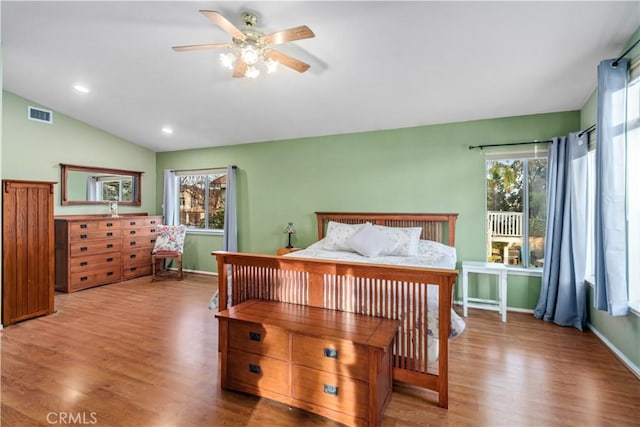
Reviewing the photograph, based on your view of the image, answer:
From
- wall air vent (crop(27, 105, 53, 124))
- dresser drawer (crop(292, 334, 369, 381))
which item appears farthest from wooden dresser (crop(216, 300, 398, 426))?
wall air vent (crop(27, 105, 53, 124))

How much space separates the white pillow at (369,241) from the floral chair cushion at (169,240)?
333 centimetres

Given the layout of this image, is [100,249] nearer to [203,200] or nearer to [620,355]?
[203,200]

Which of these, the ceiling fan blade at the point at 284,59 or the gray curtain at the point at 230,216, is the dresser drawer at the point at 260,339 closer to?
the ceiling fan blade at the point at 284,59

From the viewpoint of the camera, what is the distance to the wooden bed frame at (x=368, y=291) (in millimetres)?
2010

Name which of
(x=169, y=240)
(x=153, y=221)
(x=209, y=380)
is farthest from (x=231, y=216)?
(x=209, y=380)

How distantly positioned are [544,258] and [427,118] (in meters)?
2.20

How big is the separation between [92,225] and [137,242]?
33.5 inches

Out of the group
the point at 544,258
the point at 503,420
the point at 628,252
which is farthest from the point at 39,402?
the point at 544,258

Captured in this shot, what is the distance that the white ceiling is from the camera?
7.78ft

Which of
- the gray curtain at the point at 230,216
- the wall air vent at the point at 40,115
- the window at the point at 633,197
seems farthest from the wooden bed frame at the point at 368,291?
the wall air vent at the point at 40,115

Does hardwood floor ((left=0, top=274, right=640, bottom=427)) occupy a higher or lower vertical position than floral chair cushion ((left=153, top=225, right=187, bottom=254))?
lower

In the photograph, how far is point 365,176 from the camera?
468cm

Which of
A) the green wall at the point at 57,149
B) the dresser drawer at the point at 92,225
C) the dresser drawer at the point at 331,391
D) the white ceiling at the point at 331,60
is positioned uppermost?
the white ceiling at the point at 331,60

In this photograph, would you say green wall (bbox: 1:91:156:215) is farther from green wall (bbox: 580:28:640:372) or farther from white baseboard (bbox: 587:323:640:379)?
white baseboard (bbox: 587:323:640:379)
